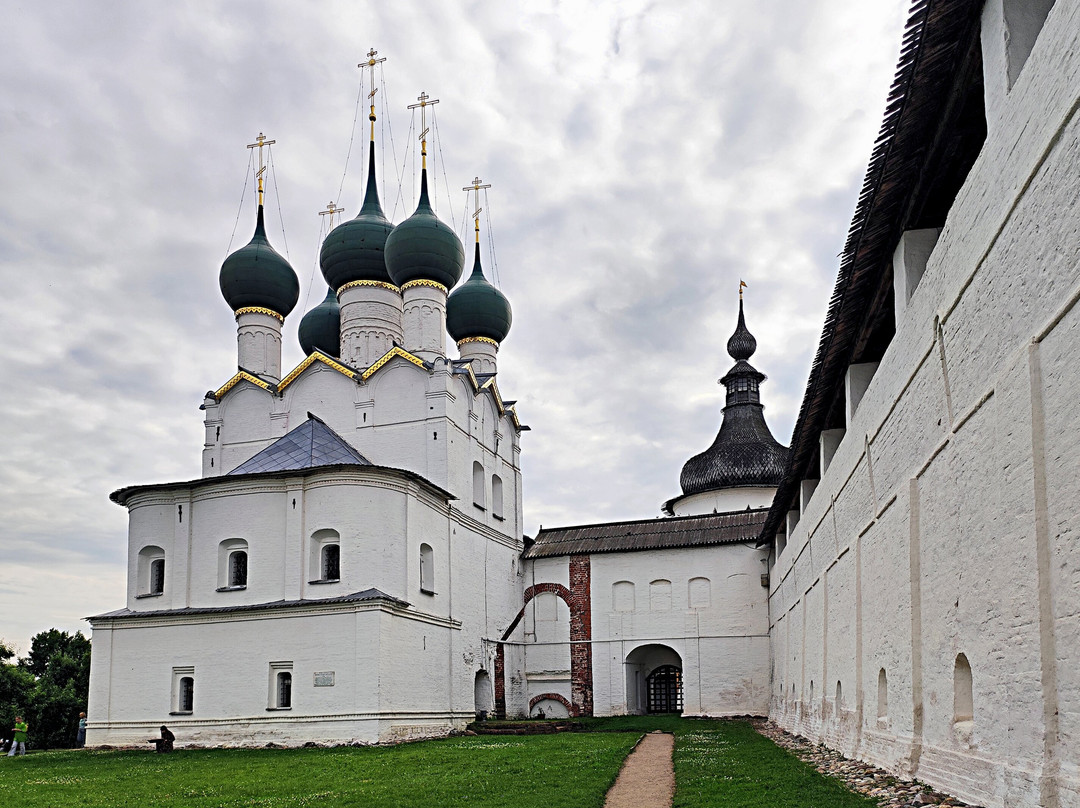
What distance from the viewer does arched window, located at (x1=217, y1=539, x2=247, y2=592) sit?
2073 centimetres

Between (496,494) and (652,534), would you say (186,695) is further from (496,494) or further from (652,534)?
(652,534)

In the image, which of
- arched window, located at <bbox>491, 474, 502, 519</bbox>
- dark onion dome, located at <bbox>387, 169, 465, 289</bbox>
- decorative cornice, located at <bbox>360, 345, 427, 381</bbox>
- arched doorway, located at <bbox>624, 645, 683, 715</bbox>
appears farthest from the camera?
arched doorway, located at <bbox>624, 645, 683, 715</bbox>

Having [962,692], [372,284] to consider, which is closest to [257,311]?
[372,284]

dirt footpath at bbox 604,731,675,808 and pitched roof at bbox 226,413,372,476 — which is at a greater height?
pitched roof at bbox 226,413,372,476

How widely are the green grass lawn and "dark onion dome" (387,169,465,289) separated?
11378mm

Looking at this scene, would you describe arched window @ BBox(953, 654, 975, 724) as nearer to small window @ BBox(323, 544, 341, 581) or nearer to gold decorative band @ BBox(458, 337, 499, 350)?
small window @ BBox(323, 544, 341, 581)

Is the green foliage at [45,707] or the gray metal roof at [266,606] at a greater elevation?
the gray metal roof at [266,606]

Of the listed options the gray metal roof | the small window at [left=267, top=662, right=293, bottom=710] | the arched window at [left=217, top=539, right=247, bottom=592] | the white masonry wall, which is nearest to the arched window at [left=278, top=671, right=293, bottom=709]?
the small window at [left=267, top=662, right=293, bottom=710]

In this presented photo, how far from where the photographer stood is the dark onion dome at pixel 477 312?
95.3 feet

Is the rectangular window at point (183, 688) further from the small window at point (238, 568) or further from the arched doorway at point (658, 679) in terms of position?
the arched doorway at point (658, 679)

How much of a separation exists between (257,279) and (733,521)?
47.2 feet

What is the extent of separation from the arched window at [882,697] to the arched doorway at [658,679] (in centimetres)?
1850

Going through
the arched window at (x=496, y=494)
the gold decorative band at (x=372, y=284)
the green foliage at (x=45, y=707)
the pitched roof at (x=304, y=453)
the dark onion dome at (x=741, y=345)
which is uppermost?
the dark onion dome at (x=741, y=345)

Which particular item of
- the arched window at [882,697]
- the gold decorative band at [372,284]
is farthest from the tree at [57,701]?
the arched window at [882,697]
